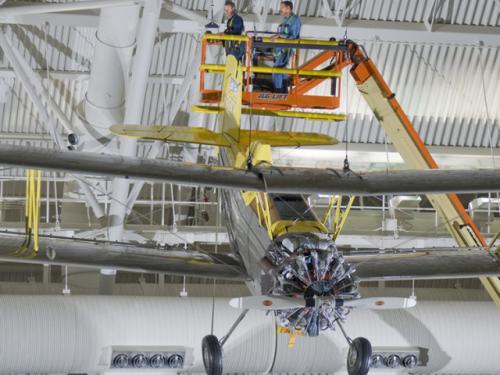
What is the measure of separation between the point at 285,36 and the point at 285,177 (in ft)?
19.1

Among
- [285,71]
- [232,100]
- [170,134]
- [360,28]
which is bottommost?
[170,134]

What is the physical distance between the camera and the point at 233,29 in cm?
1756

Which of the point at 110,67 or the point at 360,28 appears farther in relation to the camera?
the point at 360,28

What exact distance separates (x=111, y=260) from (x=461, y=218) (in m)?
6.67

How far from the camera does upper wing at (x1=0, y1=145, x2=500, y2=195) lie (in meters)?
11.9

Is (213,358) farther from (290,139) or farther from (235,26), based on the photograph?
(235,26)

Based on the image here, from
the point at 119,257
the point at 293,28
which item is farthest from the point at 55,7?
the point at 119,257

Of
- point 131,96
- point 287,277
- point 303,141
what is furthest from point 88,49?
point 287,277

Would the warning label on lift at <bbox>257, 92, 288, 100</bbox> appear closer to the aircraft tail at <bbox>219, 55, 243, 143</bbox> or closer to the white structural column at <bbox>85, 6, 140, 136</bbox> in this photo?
the aircraft tail at <bbox>219, 55, 243, 143</bbox>

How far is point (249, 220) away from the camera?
16.1 meters

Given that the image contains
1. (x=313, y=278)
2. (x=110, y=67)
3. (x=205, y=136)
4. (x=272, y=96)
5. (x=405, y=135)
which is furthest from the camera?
(x=110, y=67)

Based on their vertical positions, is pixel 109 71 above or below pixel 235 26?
below

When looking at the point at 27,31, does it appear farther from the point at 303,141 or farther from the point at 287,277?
the point at 287,277

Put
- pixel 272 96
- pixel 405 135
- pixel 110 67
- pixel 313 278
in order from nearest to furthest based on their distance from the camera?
pixel 313 278 < pixel 272 96 < pixel 405 135 < pixel 110 67
